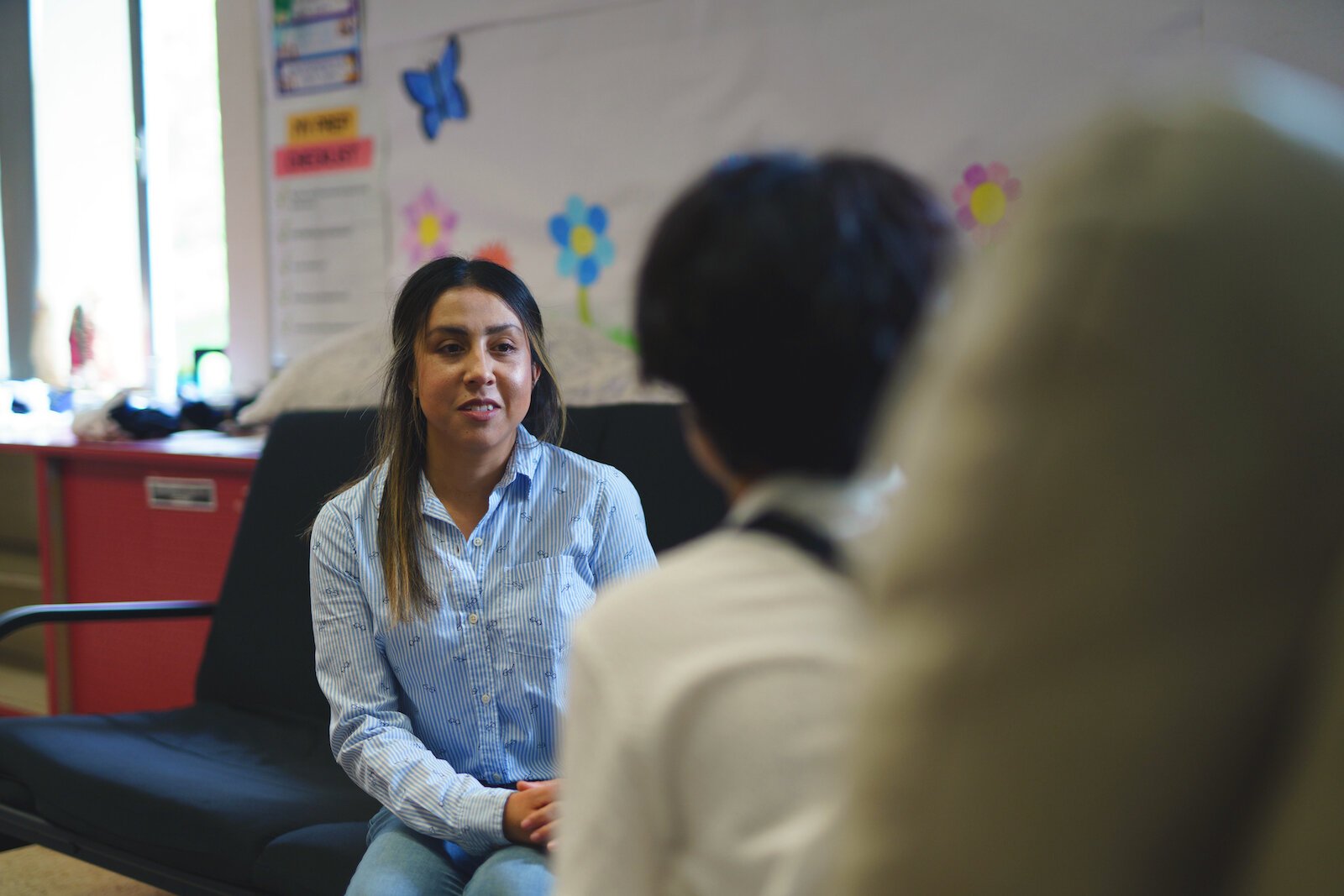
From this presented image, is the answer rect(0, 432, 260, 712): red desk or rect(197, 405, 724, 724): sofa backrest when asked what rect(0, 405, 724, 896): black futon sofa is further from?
rect(0, 432, 260, 712): red desk

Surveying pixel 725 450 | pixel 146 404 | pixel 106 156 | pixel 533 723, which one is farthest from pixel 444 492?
pixel 106 156

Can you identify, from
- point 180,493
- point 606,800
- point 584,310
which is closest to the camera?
point 606,800

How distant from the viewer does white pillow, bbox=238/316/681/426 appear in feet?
7.93

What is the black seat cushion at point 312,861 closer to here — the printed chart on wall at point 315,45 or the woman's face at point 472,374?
the woman's face at point 472,374

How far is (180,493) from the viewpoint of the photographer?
2.91 metres

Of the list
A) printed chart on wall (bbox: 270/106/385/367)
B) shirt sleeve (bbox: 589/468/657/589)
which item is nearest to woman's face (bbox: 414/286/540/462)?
shirt sleeve (bbox: 589/468/657/589)

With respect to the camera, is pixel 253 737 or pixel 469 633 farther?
pixel 253 737

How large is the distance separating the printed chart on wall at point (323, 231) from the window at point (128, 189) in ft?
1.46

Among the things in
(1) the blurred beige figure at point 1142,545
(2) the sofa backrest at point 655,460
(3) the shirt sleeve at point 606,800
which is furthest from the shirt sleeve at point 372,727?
(1) the blurred beige figure at point 1142,545

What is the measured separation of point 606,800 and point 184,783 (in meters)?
1.59

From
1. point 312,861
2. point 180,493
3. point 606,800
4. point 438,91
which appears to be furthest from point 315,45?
point 606,800

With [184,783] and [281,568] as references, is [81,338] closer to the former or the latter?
[281,568]

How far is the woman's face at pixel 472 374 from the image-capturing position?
1.64 m

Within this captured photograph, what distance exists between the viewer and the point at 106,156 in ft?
13.5
